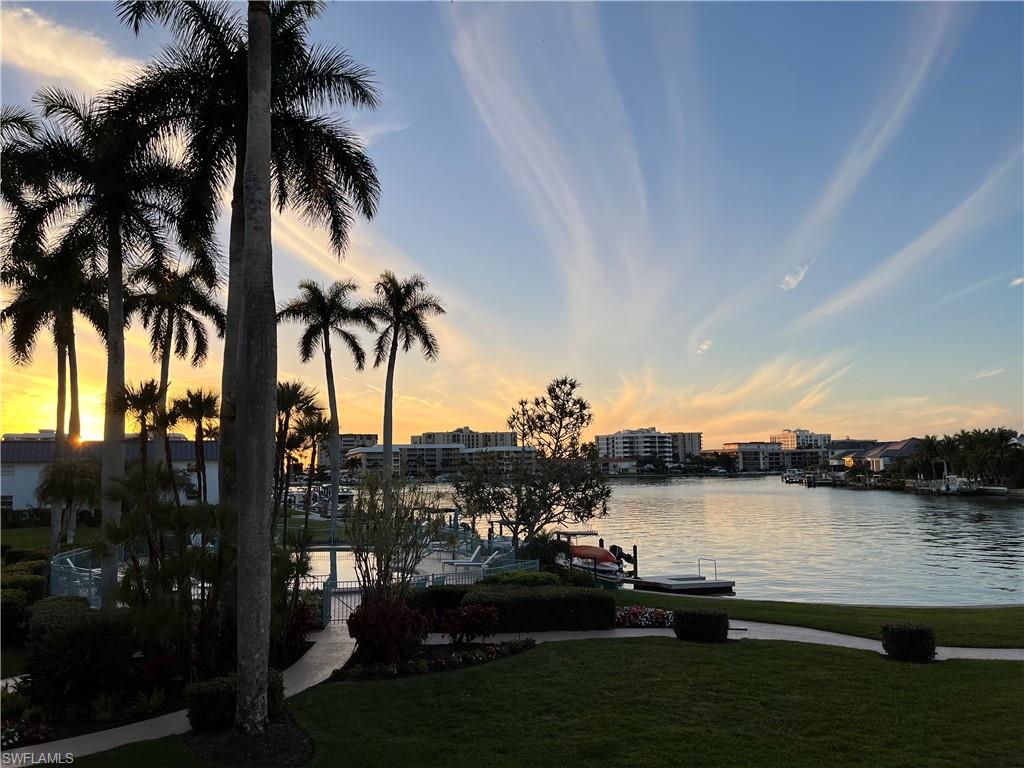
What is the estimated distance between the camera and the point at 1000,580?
3362 cm

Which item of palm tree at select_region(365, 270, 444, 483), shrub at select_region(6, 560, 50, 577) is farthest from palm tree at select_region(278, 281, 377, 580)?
shrub at select_region(6, 560, 50, 577)

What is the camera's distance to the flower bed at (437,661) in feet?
38.8

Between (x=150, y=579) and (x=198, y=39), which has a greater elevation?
(x=198, y=39)

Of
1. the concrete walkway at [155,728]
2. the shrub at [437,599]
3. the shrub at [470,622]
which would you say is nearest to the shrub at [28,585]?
the concrete walkway at [155,728]

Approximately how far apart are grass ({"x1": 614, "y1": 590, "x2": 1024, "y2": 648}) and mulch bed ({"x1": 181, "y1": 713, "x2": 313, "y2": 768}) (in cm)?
1226

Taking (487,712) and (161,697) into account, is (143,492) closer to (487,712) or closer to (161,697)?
(161,697)

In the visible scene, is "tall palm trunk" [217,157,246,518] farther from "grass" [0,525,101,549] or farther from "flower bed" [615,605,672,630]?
"grass" [0,525,101,549]

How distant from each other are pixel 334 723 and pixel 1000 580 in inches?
1409

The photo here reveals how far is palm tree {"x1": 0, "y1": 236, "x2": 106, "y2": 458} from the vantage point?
1733 cm

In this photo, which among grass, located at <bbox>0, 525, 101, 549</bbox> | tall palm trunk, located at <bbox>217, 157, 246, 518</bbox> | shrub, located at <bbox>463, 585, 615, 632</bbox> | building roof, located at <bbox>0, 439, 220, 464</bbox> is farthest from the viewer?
building roof, located at <bbox>0, 439, 220, 464</bbox>

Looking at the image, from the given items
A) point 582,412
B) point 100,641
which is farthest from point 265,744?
point 582,412

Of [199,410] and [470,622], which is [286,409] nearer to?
[199,410]

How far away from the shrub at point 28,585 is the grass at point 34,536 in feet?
41.9

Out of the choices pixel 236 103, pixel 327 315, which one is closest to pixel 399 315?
pixel 327 315
